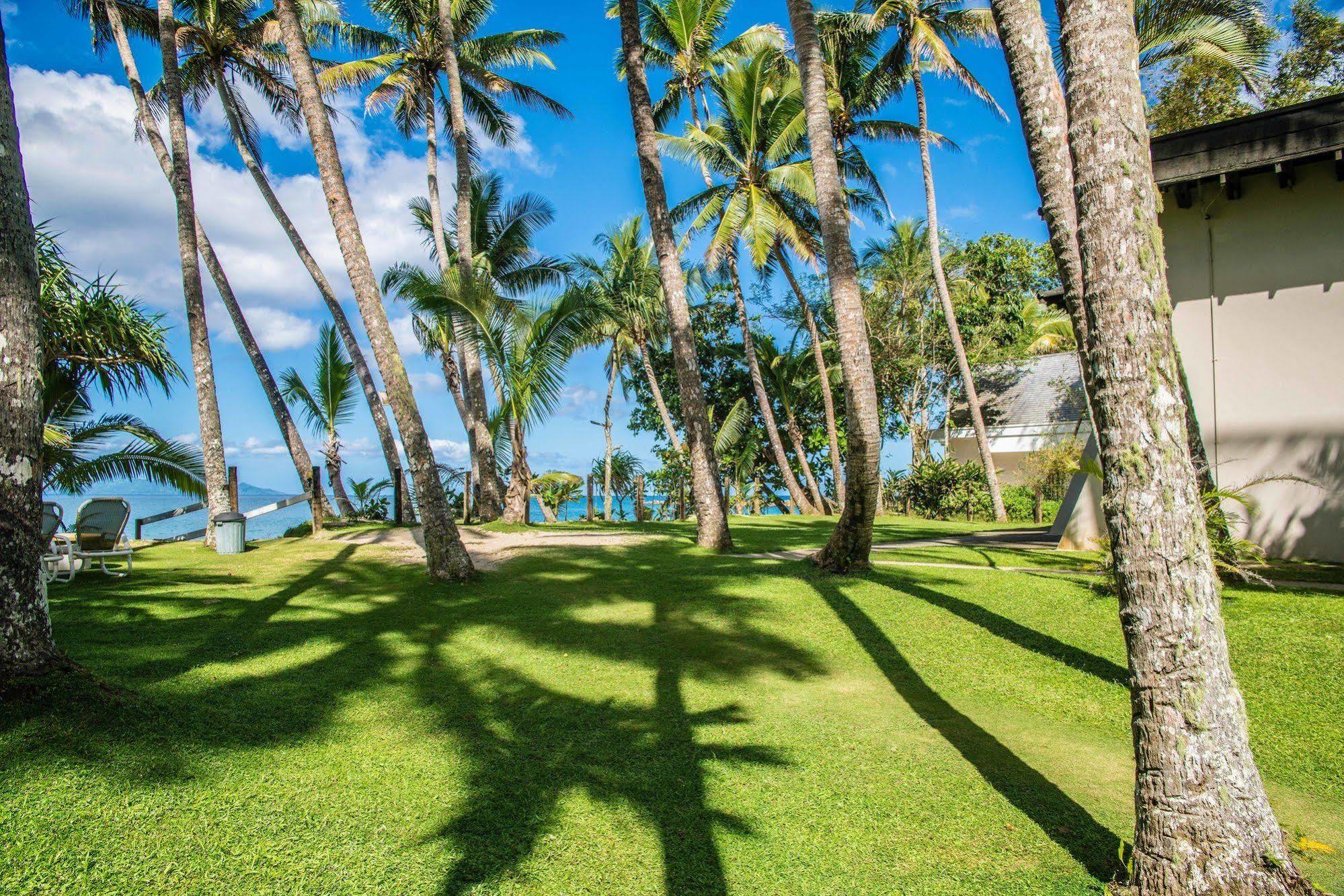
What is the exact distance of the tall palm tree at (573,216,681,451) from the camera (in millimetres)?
23031

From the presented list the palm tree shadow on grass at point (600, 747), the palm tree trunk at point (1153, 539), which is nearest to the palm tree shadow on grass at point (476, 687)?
the palm tree shadow on grass at point (600, 747)

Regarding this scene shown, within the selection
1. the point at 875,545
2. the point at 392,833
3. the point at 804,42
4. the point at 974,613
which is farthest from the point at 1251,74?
the point at 392,833

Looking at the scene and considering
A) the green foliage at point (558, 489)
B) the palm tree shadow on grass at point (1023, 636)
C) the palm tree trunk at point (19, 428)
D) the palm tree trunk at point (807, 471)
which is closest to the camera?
the palm tree trunk at point (19, 428)

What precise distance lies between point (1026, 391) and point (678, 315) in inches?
831

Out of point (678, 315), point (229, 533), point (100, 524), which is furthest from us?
point (229, 533)

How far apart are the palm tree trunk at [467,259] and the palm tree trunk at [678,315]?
502 cm

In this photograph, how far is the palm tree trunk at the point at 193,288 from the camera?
1154 centimetres

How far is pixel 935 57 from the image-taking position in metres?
18.2

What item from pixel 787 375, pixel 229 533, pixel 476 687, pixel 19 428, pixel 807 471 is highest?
pixel 787 375

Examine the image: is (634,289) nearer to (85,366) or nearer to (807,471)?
(807,471)

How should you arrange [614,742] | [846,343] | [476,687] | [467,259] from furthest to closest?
[467,259]
[846,343]
[476,687]
[614,742]

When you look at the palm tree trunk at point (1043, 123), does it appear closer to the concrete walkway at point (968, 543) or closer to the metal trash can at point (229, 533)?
the concrete walkway at point (968, 543)

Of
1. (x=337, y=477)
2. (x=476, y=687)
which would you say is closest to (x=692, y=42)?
(x=337, y=477)

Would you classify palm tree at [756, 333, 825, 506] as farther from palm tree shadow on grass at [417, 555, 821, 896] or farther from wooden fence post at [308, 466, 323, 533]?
palm tree shadow on grass at [417, 555, 821, 896]
